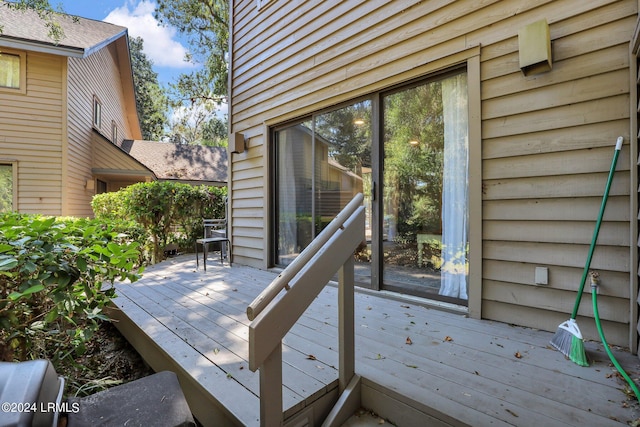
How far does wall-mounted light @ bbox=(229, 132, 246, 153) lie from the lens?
4.90 m

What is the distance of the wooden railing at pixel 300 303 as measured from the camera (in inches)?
44.3

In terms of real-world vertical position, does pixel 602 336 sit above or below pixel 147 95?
below

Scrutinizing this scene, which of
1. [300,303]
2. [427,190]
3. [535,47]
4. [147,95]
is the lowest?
[300,303]

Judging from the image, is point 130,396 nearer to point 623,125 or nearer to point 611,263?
point 611,263

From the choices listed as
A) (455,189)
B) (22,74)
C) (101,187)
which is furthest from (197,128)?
(455,189)

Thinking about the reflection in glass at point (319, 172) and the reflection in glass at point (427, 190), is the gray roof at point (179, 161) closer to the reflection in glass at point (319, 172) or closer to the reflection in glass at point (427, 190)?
the reflection in glass at point (319, 172)

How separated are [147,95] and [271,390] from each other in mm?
24229

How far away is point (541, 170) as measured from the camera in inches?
87.7

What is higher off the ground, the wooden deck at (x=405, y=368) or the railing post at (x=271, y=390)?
the railing post at (x=271, y=390)

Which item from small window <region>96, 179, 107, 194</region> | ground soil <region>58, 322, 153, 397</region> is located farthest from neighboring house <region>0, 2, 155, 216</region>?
ground soil <region>58, 322, 153, 397</region>

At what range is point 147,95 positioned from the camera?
20844 millimetres

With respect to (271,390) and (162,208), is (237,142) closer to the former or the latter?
(162,208)

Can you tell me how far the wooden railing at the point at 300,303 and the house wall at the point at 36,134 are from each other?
8058 millimetres

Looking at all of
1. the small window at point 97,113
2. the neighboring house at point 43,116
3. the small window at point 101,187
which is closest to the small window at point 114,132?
the small window at point 97,113
